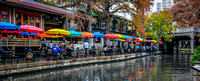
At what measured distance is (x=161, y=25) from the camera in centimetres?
Result: 4494

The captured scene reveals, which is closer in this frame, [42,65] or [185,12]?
[42,65]

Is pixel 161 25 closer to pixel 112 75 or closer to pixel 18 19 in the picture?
pixel 18 19

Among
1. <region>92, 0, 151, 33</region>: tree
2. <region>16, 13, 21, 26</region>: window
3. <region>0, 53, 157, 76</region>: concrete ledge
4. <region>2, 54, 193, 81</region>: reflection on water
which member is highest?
<region>92, 0, 151, 33</region>: tree

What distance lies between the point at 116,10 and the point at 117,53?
274 inches

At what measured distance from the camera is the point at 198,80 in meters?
9.85

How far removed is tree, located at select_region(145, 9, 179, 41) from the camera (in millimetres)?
44031

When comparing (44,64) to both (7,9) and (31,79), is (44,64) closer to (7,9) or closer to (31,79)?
(31,79)

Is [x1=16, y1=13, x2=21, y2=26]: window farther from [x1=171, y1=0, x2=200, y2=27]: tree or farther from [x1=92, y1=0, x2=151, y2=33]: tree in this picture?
[x1=171, y1=0, x2=200, y2=27]: tree

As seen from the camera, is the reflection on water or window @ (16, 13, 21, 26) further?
window @ (16, 13, 21, 26)

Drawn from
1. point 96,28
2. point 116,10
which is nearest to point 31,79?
point 116,10

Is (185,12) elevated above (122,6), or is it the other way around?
(185,12)

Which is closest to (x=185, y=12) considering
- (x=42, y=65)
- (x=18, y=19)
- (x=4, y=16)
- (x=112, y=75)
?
(x=18, y=19)

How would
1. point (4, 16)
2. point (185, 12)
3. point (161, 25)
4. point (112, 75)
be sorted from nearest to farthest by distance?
point (112, 75)
point (4, 16)
point (161, 25)
point (185, 12)

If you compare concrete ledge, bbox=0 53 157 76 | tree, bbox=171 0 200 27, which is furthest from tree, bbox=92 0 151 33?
tree, bbox=171 0 200 27
